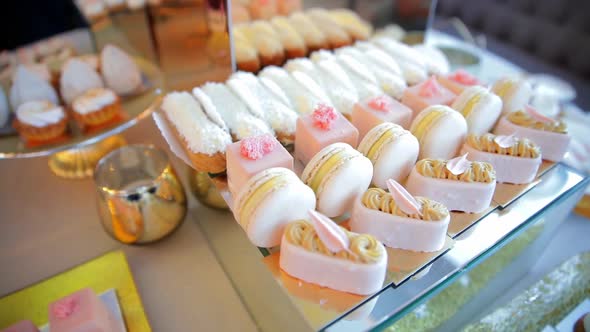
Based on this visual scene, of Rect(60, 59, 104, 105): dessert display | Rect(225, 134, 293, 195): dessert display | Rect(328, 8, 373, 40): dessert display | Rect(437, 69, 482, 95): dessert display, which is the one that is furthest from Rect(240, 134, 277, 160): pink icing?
Rect(328, 8, 373, 40): dessert display

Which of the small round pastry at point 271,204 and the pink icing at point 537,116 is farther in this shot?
the pink icing at point 537,116

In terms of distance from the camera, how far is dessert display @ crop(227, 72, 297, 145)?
3.67 ft

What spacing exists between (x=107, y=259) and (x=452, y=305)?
0.94 m

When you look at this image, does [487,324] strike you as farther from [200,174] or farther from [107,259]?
[107,259]

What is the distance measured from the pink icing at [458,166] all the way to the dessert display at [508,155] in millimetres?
97

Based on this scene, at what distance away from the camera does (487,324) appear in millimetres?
998

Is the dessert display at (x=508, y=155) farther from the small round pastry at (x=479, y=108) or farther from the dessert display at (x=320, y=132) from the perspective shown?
the dessert display at (x=320, y=132)

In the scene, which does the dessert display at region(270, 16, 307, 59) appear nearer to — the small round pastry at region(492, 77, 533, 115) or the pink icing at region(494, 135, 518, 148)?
the small round pastry at region(492, 77, 533, 115)

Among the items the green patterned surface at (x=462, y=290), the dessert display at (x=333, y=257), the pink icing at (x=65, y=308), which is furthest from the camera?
the green patterned surface at (x=462, y=290)

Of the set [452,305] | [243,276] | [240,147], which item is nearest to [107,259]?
[243,276]

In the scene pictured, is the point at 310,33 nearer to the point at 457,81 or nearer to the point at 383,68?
the point at 383,68

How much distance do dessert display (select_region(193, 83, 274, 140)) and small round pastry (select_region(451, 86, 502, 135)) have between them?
0.56m

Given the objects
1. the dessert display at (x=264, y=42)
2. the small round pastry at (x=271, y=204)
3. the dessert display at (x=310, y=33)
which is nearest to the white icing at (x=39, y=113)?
the dessert display at (x=264, y=42)

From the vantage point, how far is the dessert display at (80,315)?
32.4 inches
